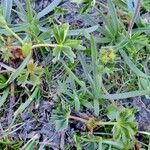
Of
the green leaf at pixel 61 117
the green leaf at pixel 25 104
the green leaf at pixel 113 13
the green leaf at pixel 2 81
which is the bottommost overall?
the green leaf at pixel 61 117

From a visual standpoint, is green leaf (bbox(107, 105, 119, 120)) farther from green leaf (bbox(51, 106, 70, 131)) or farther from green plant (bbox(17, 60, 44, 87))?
green plant (bbox(17, 60, 44, 87))

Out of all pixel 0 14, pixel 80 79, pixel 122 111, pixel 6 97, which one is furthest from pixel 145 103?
pixel 0 14

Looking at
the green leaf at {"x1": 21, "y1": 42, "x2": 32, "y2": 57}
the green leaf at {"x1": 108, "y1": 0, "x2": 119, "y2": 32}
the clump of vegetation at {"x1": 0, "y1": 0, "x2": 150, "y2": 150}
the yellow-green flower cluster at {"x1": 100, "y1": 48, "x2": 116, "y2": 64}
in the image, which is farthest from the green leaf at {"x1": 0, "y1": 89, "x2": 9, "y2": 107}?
the green leaf at {"x1": 108, "y1": 0, "x2": 119, "y2": 32}

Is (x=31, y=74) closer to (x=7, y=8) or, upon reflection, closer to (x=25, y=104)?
(x=25, y=104)

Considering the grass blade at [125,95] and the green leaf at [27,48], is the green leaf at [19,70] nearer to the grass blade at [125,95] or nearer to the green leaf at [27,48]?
the green leaf at [27,48]

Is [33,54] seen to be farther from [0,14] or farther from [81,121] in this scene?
[81,121]

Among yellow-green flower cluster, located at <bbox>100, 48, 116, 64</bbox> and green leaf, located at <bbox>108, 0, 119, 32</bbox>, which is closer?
yellow-green flower cluster, located at <bbox>100, 48, 116, 64</bbox>

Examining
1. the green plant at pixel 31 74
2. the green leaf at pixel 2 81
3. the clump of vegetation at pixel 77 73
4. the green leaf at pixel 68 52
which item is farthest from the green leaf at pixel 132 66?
the green leaf at pixel 2 81

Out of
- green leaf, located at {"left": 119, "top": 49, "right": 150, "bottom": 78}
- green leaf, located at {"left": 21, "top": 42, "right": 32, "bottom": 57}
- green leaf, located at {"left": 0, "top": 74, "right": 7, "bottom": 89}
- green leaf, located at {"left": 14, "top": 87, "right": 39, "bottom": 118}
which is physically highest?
green leaf, located at {"left": 21, "top": 42, "right": 32, "bottom": 57}
